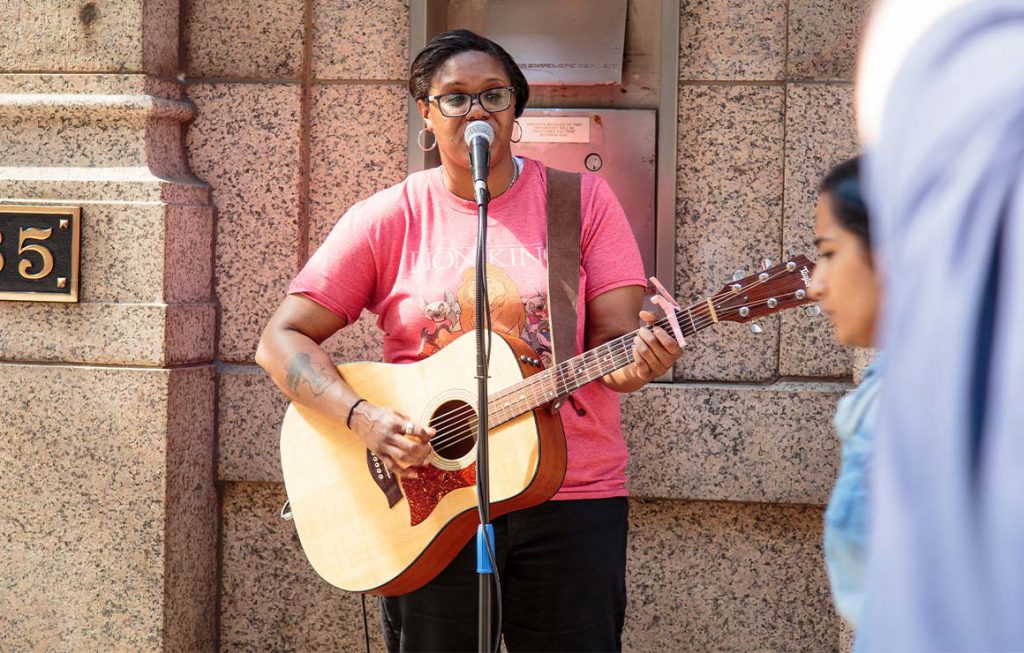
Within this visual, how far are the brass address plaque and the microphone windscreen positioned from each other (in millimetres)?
1775

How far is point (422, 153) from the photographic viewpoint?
3891mm

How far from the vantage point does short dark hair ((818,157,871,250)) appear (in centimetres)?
162

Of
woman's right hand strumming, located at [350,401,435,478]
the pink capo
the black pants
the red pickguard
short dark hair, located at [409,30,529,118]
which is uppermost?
short dark hair, located at [409,30,529,118]

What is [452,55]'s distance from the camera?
299 centimetres

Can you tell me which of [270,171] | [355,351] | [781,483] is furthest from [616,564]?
[270,171]

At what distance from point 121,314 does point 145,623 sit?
105 centimetres

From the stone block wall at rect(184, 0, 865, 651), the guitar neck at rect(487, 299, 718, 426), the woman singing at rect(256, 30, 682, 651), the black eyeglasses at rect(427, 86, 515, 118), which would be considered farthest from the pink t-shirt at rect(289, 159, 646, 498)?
the stone block wall at rect(184, 0, 865, 651)

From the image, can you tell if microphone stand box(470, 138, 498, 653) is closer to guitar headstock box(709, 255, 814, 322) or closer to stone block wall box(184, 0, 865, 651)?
guitar headstock box(709, 255, 814, 322)

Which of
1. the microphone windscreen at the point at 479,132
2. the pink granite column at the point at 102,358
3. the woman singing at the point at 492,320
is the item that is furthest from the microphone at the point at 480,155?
the pink granite column at the point at 102,358

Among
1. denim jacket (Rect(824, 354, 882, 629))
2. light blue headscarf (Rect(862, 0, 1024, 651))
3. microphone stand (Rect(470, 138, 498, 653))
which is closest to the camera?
light blue headscarf (Rect(862, 0, 1024, 651))

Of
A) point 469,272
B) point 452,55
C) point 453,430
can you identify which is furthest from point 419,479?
point 452,55

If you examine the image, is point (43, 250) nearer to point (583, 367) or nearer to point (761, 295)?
point (583, 367)

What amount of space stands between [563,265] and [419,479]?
0.66 meters

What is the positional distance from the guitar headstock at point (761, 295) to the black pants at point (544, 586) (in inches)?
22.7
